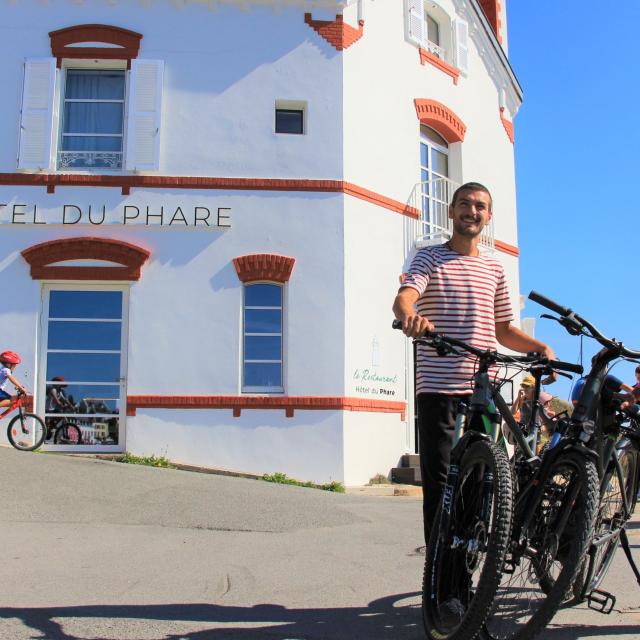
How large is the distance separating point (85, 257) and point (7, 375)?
224 centimetres

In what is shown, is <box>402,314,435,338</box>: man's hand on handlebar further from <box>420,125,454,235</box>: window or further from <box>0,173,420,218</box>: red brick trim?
<box>420,125,454,235</box>: window

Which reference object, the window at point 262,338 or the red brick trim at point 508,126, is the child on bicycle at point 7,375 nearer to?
the window at point 262,338

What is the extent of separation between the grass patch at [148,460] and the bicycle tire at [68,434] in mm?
1035

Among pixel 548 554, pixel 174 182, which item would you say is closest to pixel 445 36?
pixel 174 182

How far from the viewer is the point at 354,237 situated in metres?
14.4

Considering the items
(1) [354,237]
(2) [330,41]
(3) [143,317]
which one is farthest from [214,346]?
(2) [330,41]

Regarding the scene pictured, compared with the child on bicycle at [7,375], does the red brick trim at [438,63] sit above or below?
above

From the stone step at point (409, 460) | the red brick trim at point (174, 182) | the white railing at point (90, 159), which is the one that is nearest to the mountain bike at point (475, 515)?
the red brick trim at point (174, 182)

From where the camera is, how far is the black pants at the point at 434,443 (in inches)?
169

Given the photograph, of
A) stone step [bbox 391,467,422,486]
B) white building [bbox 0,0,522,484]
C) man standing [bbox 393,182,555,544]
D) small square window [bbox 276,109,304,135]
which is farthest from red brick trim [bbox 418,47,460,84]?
man standing [bbox 393,182,555,544]

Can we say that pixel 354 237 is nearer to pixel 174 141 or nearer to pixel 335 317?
pixel 335 317

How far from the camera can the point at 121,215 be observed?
14000mm

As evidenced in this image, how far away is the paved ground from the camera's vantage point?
4.07 m

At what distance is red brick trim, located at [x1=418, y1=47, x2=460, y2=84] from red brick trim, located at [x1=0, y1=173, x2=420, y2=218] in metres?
3.81
